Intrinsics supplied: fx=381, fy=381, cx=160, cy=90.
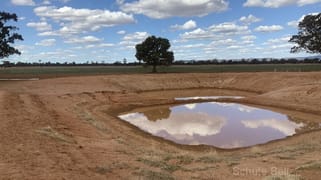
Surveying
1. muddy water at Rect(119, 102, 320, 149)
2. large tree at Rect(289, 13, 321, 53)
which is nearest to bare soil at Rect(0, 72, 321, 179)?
muddy water at Rect(119, 102, 320, 149)

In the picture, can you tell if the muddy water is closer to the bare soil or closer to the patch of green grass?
the bare soil

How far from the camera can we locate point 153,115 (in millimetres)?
31578

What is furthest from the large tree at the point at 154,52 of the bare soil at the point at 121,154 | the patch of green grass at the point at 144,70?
the bare soil at the point at 121,154

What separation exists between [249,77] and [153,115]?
3085 centimetres

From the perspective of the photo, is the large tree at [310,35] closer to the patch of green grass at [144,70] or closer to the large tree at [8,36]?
the patch of green grass at [144,70]

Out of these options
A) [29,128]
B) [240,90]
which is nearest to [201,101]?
[240,90]

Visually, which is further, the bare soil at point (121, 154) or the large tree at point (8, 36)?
the large tree at point (8, 36)

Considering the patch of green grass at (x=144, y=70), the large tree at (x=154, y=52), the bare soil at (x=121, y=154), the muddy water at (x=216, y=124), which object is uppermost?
the large tree at (x=154, y=52)

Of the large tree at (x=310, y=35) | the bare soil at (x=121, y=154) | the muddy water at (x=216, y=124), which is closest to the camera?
the bare soil at (x=121, y=154)

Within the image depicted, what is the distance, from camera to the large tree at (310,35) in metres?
62.6

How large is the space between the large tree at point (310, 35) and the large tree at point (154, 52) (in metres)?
22.7

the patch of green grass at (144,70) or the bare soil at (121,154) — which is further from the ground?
the patch of green grass at (144,70)

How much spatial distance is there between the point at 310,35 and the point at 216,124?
44632mm

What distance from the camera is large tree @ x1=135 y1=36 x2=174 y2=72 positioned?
72.1 m
